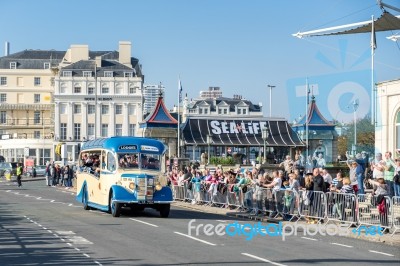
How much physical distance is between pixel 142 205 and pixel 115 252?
449 inches

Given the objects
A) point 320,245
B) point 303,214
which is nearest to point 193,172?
point 303,214

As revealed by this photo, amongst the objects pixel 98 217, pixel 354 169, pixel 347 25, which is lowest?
pixel 98 217

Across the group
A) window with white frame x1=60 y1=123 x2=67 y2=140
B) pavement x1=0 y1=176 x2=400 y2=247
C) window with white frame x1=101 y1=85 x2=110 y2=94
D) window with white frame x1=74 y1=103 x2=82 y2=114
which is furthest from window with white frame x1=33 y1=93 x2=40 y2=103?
pavement x1=0 y1=176 x2=400 y2=247

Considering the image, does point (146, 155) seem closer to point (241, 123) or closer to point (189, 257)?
point (189, 257)

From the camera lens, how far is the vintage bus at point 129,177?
2684 centimetres

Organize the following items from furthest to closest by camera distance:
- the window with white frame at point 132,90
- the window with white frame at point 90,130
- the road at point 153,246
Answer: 1. the window with white frame at point 132,90
2. the window with white frame at point 90,130
3. the road at point 153,246

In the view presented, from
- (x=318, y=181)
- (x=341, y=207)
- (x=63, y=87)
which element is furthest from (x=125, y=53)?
(x=341, y=207)

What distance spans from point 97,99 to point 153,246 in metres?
96.2

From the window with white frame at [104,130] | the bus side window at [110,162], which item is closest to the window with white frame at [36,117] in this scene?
the window with white frame at [104,130]

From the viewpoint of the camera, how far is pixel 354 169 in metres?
24.8

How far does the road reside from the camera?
15.0 m

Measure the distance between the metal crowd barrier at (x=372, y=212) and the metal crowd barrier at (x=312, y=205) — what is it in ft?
5.55

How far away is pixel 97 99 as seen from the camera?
11238cm

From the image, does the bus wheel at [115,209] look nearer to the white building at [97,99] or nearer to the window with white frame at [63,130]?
the white building at [97,99]
